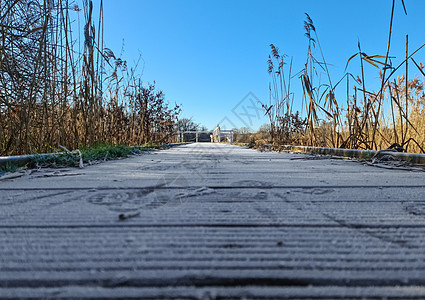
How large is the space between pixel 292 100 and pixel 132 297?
15.0 feet

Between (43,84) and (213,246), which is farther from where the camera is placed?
(43,84)

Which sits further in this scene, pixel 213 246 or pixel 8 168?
pixel 8 168

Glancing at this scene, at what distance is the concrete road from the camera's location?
1.13ft

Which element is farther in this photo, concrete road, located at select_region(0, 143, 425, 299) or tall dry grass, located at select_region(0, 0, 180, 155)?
tall dry grass, located at select_region(0, 0, 180, 155)

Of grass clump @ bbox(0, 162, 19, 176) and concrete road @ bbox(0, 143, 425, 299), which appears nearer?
concrete road @ bbox(0, 143, 425, 299)

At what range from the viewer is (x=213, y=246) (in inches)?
18.1

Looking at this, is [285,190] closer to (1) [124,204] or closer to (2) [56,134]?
(1) [124,204]

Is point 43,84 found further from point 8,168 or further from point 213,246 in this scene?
point 213,246

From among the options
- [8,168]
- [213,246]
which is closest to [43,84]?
[8,168]

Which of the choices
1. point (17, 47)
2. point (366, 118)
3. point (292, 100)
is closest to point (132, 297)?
point (17, 47)

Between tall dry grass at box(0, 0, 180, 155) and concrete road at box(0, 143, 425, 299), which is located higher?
tall dry grass at box(0, 0, 180, 155)

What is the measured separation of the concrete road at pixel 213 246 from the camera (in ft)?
1.13

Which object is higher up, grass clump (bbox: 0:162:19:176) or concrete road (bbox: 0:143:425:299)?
grass clump (bbox: 0:162:19:176)

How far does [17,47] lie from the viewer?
6.47 feet
